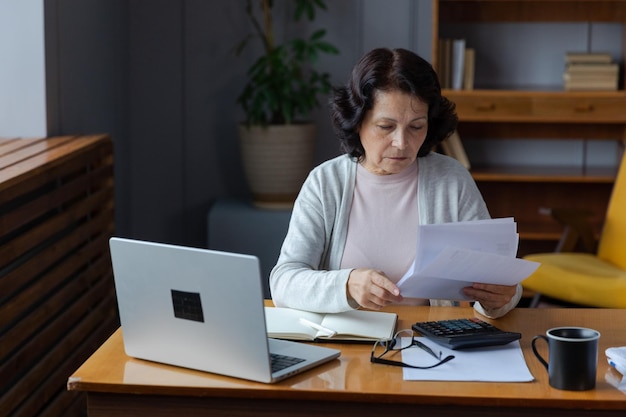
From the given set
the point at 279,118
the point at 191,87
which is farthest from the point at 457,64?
the point at 191,87

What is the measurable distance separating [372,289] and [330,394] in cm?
36

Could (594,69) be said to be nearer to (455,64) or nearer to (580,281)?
(455,64)

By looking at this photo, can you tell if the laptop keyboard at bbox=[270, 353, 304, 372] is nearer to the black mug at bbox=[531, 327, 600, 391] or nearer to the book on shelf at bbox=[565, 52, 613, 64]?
the black mug at bbox=[531, 327, 600, 391]

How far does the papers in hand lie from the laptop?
240mm

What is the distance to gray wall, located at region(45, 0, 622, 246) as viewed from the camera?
4551mm

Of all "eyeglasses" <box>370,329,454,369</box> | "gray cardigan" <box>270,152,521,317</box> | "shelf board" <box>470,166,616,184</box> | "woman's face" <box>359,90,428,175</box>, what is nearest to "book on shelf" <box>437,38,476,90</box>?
"shelf board" <box>470,166,616,184</box>

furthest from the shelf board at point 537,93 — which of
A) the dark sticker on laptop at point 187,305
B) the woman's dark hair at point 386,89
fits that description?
the dark sticker on laptop at point 187,305

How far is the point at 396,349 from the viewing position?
5.97 feet

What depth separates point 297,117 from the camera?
4.70 metres

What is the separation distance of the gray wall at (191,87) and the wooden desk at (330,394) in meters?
2.82

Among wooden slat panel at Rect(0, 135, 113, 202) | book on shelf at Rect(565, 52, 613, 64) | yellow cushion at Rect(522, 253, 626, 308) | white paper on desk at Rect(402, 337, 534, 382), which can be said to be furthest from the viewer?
book on shelf at Rect(565, 52, 613, 64)

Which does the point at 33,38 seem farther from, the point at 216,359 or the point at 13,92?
the point at 216,359

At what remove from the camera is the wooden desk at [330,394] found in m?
1.58

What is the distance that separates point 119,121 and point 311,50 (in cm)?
91
